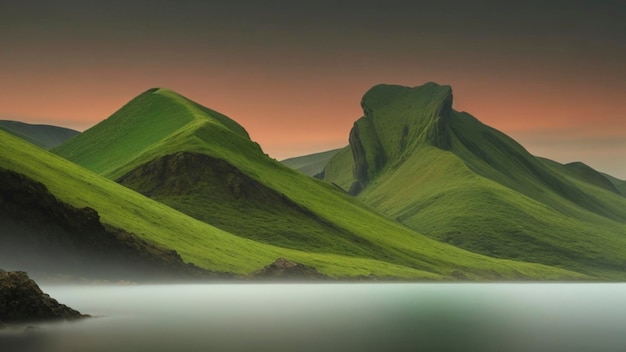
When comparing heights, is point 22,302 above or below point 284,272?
below

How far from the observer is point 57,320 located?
53.9 m

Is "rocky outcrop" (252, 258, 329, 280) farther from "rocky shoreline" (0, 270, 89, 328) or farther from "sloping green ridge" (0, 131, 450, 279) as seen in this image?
"rocky shoreline" (0, 270, 89, 328)

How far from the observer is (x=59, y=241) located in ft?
413

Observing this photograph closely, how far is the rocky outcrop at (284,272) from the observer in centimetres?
15725

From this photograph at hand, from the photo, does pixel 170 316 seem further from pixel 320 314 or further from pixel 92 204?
pixel 92 204

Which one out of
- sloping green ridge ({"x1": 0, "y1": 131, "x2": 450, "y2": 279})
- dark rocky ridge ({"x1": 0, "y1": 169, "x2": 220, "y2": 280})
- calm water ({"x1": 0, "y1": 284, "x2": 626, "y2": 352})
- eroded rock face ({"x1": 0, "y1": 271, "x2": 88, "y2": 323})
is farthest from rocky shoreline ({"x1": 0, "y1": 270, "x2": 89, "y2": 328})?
sloping green ridge ({"x1": 0, "y1": 131, "x2": 450, "y2": 279})

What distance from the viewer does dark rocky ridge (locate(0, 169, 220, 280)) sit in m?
121

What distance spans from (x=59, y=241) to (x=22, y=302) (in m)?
75.1

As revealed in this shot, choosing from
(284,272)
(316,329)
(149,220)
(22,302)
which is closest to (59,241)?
(149,220)

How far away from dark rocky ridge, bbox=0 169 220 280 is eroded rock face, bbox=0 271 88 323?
6458 centimetres

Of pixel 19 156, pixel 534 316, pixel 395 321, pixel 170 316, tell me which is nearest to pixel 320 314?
pixel 395 321

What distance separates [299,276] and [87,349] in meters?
127

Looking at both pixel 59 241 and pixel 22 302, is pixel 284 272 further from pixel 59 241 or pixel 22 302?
pixel 22 302

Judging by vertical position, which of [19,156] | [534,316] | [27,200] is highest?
[19,156]
